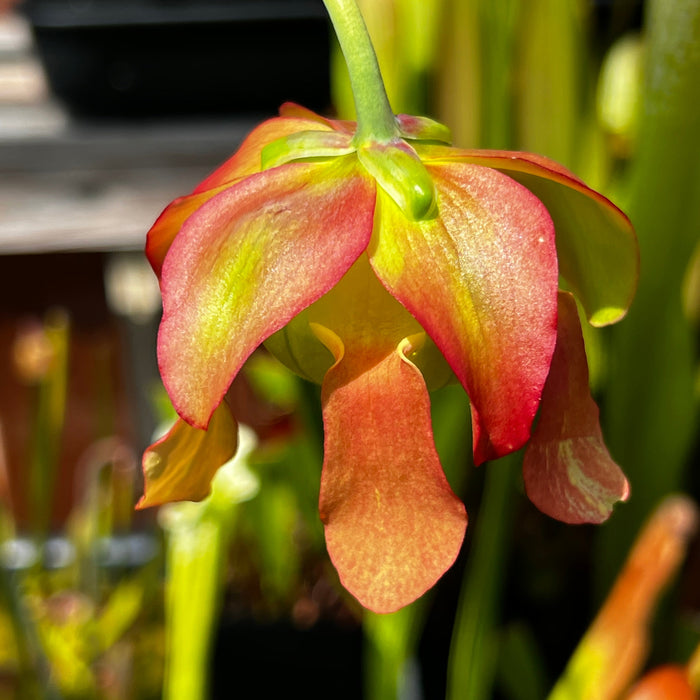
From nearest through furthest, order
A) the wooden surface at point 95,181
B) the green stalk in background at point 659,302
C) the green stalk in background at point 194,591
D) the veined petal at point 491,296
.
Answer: the veined petal at point 491,296 → the green stalk in background at point 659,302 → the green stalk in background at point 194,591 → the wooden surface at point 95,181

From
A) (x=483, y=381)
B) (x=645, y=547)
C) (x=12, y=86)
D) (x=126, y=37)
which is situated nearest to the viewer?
(x=483, y=381)

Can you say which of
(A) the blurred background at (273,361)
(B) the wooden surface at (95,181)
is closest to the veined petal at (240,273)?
(A) the blurred background at (273,361)

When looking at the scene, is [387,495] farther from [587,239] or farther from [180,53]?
[180,53]

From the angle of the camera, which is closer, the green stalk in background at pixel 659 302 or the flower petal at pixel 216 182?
the flower petal at pixel 216 182

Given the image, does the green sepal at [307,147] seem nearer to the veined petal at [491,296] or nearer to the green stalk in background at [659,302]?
the veined petal at [491,296]

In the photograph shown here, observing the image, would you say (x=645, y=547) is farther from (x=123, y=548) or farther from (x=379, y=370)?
(x=123, y=548)

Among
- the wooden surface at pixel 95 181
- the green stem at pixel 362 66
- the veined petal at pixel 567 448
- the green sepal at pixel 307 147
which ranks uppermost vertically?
the green stem at pixel 362 66

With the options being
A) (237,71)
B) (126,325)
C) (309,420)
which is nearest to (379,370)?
(309,420)
